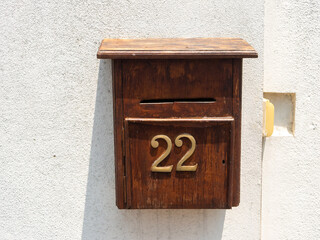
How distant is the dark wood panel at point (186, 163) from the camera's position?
4.48 feet

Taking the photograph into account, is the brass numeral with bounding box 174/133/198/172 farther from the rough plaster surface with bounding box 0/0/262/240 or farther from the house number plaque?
the rough plaster surface with bounding box 0/0/262/240

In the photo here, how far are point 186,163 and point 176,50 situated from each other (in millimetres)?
445

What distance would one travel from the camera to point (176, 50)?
132 centimetres

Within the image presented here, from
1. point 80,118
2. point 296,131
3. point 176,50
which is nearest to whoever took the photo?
point 176,50

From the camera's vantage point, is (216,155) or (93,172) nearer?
(216,155)

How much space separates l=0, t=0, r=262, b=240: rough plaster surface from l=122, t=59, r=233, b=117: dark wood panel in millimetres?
269

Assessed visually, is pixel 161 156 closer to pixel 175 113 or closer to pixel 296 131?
pixel 175 113

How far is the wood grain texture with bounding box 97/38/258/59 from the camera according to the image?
131 centimetres

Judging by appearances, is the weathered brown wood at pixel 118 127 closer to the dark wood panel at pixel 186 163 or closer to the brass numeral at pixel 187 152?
the dark wood panel at pixel 186 163

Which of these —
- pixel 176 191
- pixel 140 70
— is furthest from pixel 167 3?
pixel 176 191

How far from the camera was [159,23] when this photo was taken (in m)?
1.58

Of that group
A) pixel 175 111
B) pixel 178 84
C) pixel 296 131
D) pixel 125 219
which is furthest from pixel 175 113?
pixel 296 131

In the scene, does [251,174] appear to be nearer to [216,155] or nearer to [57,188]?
[216,155]

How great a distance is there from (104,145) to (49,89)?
0.36 meters
